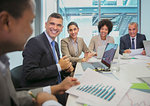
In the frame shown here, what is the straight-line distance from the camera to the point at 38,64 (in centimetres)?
123

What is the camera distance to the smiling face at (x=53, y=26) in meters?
1.49

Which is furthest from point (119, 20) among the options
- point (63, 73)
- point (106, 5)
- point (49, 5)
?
point (63, 73)

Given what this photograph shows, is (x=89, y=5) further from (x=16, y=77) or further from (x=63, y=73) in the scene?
(x=16, y=77)

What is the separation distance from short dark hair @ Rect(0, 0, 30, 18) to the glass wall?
3855 millimetres

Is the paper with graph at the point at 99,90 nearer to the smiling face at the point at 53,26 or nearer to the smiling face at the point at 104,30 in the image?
A: the smiling face at the point at 53,26

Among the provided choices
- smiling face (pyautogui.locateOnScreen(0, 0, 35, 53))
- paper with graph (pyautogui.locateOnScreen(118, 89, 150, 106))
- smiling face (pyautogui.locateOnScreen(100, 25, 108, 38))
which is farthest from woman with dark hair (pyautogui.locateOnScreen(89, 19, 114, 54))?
smiling face (pyautogui.locateOnScreen(0, 0, 35, 53))

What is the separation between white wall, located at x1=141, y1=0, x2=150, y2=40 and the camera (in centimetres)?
374

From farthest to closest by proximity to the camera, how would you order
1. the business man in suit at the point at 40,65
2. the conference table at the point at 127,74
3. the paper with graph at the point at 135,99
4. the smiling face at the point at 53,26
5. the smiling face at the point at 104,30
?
the smiling face at the point at 104,30 → the smiling face at the point at 53,26 → the business man in suit at the point at 40,65 → the conference table at the point at 127,74 → the paper with graph at the point at 135,99

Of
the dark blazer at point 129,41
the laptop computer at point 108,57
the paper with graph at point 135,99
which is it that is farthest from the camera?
the dark blazer at point 129,41

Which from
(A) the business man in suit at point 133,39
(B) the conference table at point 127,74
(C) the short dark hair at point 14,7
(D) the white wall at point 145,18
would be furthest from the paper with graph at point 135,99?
(D) the white wall at point 145,18

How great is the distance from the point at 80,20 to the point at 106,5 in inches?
39.8

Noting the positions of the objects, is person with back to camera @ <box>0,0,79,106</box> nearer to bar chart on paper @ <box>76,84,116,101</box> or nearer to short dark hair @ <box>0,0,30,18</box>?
short dark hair @ <box>0,0,30,18</box>

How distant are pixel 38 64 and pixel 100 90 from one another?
742 mm

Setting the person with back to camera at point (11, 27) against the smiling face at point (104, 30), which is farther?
the smiling face at point (104, 30)
